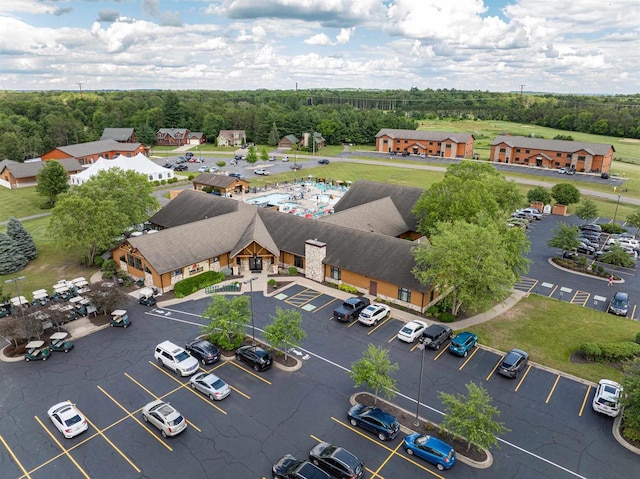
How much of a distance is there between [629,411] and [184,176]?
98.9 m

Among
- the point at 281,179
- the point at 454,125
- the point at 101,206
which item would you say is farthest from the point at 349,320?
the point at 454,125

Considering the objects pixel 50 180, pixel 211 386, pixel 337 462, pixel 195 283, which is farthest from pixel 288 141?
pixel 337 462

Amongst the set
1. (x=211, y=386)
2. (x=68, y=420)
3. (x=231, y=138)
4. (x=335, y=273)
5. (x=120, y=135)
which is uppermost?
(x=120, y=135)

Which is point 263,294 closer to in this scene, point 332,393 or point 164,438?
point 332,393

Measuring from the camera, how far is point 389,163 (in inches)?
4860

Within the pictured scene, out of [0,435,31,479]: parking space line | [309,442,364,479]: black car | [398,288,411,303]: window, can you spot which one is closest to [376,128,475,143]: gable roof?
[398,288,411,303]: window

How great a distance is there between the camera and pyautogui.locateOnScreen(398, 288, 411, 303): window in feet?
133

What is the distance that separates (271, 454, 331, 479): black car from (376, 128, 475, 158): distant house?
12253 centimetres

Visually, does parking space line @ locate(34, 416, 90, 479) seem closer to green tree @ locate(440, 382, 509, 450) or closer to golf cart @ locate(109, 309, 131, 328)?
golf cart @ locate(109, 309, 131, 328)

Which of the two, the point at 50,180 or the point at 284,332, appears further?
the point at 50,180

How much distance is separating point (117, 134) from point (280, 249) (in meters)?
124

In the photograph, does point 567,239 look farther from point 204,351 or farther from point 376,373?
point 204,351

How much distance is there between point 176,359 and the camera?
30562mm

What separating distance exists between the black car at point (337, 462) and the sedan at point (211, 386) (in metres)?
7.81
